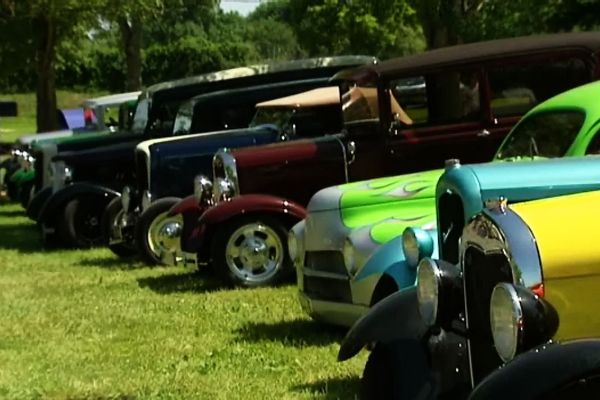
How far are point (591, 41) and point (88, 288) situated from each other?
5142mm

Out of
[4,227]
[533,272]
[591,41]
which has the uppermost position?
[591,41]

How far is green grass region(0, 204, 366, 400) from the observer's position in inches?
275

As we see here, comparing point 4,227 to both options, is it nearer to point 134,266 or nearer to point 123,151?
point 123,151

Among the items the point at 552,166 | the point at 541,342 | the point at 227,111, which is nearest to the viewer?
the point at 541,342

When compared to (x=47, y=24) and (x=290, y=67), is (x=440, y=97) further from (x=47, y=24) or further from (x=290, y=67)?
(x=47, y=24)

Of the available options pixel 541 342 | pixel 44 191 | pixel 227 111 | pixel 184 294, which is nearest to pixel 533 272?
pixel 541 342

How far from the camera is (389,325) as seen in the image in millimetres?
5254

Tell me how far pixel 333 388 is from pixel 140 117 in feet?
34.7

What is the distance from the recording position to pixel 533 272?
4.13 meters

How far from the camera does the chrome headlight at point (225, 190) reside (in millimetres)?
11039

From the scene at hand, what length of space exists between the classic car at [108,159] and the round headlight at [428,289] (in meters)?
9.95

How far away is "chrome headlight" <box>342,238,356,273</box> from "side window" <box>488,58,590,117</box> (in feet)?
9.77

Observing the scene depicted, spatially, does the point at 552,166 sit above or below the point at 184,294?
above

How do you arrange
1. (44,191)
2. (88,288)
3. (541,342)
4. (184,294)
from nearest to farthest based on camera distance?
1. (541,342)
2. (184,294)
3. (88,288)
4. (44,191)
